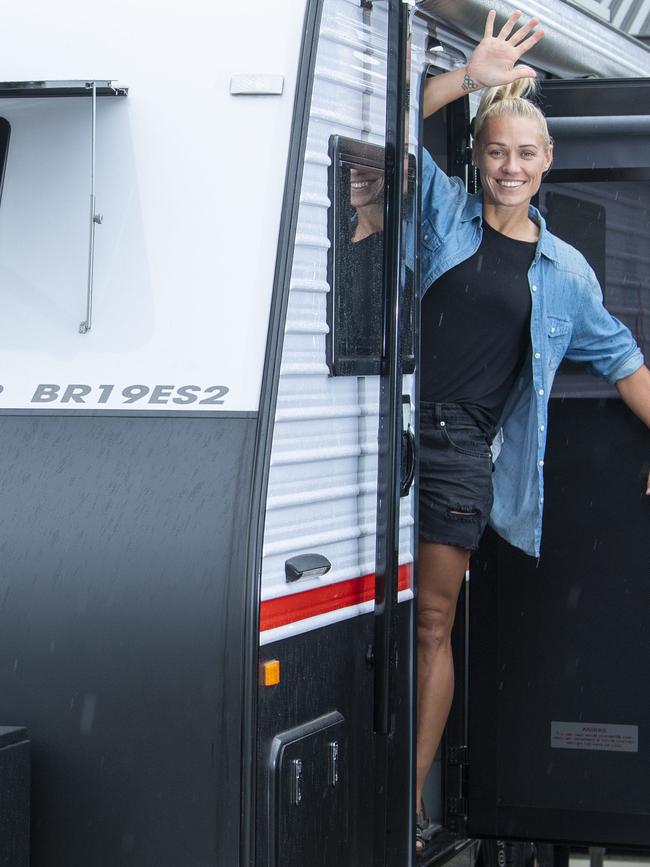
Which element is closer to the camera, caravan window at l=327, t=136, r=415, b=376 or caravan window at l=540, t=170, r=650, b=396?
caravan window at l=327, t=136, r=415, b=376

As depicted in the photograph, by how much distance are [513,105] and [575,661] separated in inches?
62.5

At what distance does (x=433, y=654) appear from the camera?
12.6ft

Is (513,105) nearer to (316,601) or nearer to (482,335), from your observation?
(482,335)

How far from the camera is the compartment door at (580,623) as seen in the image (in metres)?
4.00

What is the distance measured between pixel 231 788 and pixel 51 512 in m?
0.67

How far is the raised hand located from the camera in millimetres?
3480

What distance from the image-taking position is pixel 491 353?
3.81m

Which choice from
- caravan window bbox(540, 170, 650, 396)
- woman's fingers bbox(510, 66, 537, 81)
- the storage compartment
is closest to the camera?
the storage compartment

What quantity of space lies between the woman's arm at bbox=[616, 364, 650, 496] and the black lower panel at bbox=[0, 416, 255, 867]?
4.91 feet

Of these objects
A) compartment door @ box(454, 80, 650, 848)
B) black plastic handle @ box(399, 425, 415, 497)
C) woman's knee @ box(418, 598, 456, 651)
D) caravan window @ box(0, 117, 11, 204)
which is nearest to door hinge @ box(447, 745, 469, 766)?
compartment door @ box(454, 80, 650, 848)

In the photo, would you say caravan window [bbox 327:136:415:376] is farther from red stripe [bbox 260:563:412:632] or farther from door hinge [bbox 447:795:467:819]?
door hinge [bbox 447:795:467:819]

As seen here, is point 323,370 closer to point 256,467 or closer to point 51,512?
point 256,467

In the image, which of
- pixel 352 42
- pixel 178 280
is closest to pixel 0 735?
pixel 178 280

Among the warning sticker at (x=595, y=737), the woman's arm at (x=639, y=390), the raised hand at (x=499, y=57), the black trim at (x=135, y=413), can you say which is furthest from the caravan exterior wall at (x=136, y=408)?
the warning sticker at (x=595, y=737)
